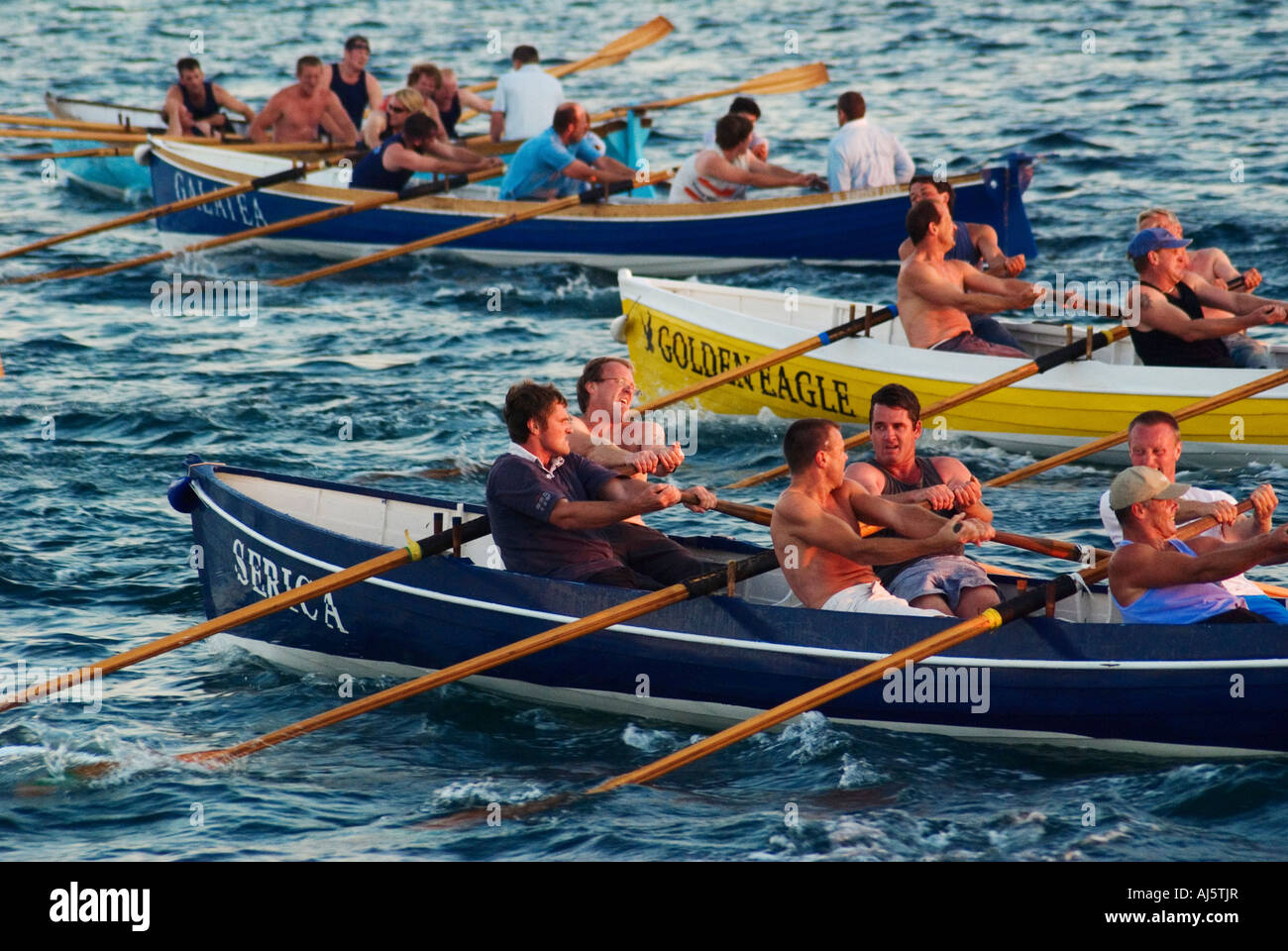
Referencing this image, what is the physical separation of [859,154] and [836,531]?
8.88m

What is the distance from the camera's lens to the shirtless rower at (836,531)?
7.87 metres

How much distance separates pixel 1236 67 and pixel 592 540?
19814 millimetres

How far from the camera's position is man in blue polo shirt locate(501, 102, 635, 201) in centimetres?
1655

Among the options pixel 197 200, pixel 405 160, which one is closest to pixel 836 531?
pixel 405 160

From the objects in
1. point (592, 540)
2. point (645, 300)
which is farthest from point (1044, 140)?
point (592, 540)

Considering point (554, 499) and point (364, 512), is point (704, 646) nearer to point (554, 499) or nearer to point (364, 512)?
point (554, 499)

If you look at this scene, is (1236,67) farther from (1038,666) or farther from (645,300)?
(1038,666)

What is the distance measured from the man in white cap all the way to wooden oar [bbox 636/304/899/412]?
4.64m

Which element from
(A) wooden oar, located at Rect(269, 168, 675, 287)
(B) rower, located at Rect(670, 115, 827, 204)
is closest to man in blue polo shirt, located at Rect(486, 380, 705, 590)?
(A) wooden oar, located at Rect(269, 168, 675, 287)

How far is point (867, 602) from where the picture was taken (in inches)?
318

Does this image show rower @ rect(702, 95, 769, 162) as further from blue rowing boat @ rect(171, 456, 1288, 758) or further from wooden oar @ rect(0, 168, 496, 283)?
blue rowing boat @ rect(171, 456, 1288, 758)

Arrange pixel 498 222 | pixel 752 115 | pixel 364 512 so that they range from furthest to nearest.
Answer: pixel 752 115 → pixel 498 222 → pixel 364 512

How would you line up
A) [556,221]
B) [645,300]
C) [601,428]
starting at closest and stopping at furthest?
[601,428], [645,300], [556,221]
